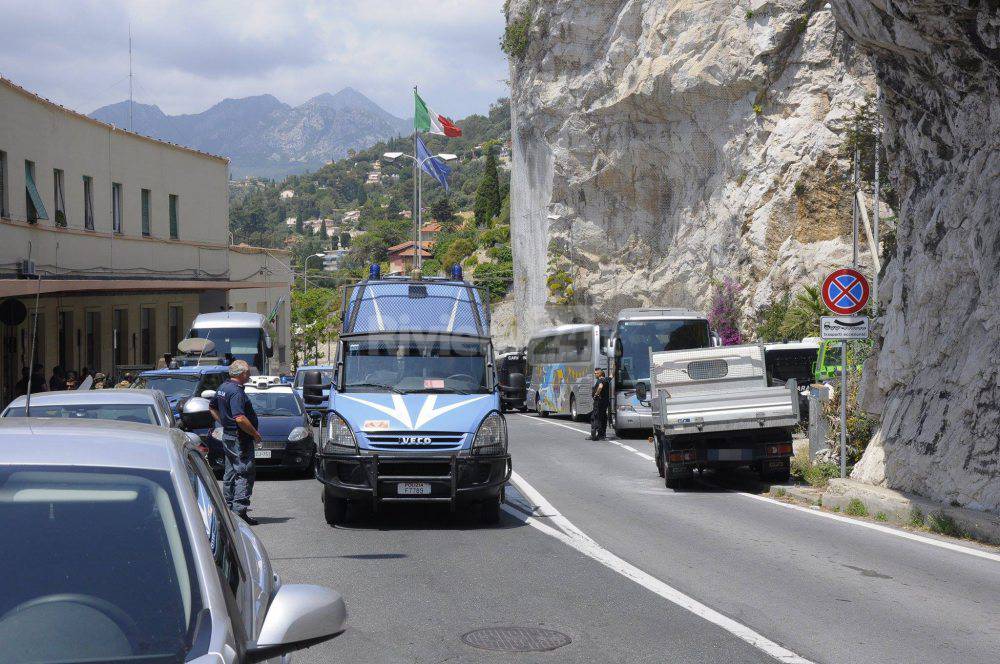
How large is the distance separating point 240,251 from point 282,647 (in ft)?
162

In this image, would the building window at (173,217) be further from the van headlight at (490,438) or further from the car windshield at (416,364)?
the van headlight at (490,438)

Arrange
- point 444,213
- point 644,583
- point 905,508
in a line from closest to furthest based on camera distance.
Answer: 1. point 644,583
2. point 905,508
3. point 444,213

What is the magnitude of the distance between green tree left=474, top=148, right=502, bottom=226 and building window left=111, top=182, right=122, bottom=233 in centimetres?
8855

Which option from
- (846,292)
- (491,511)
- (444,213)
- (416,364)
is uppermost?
(444,213)

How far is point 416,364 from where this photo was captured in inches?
543

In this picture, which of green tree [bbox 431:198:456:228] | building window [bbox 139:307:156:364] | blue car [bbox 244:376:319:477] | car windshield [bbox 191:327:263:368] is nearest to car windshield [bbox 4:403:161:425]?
blue car [bbox 244:376:319:477]

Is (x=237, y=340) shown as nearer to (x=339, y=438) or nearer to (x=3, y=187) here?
(x=3, y=187)

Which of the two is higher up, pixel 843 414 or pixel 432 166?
pixel 432 166

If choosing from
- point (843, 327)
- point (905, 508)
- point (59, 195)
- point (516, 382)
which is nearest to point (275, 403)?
point (516, 382)

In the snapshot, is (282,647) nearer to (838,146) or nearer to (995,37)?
(995,37)

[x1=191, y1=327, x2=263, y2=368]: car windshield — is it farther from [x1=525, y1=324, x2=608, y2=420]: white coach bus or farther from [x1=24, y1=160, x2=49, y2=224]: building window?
[x1=525, y1=324, x2=608, y2=420]: white coach bus

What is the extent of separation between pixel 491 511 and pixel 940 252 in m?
7.42

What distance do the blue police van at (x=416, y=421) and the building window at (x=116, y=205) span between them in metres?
25.5

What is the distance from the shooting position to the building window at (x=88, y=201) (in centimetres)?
3441
